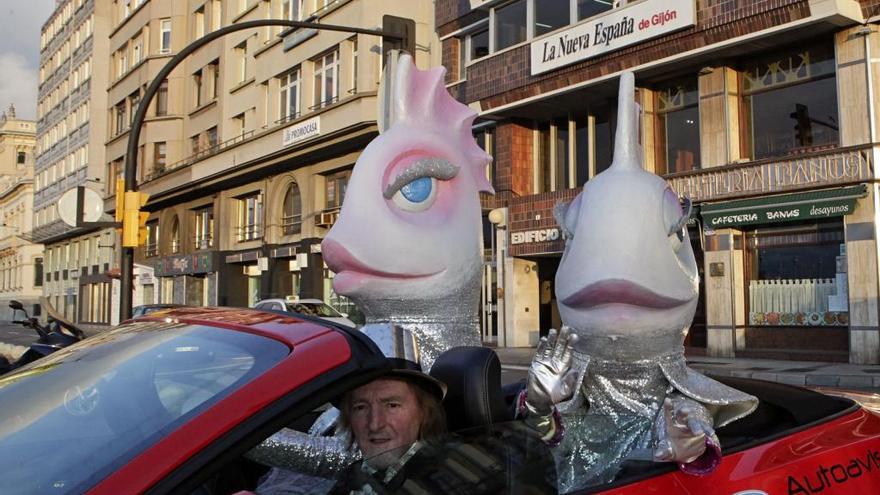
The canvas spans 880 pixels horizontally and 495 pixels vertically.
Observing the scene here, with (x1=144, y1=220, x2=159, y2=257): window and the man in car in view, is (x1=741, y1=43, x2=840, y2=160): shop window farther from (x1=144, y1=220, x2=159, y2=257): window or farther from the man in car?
(x1=144, y1=220, x2=159, y2=257): window

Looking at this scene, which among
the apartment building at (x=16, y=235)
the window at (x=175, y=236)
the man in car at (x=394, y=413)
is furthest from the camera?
the apartment building at (x=16, y=235)

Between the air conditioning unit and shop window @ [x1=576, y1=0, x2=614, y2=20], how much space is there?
407 inches

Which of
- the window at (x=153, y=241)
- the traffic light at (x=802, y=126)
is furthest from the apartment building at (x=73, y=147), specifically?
the traffic light at (x=802, y=126)

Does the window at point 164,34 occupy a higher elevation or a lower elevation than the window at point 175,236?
higher

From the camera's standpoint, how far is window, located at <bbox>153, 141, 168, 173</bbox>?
37281 mm

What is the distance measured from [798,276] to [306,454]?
15050mm

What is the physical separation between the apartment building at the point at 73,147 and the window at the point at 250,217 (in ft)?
42.2

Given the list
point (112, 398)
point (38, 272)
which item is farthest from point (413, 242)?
point (38, 272)

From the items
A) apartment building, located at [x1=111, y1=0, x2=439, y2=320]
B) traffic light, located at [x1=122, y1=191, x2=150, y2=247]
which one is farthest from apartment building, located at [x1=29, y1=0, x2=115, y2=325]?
traffic light, located at [x1=122, y1=191, x2=150, y2=247]

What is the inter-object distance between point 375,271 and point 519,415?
65.5 inches

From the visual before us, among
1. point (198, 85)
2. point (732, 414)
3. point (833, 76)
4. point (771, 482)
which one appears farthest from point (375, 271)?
point (198, 85)

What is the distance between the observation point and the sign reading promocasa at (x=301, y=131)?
24.6 m

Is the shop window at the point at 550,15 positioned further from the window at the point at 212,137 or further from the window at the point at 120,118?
the window at the point at 120,118

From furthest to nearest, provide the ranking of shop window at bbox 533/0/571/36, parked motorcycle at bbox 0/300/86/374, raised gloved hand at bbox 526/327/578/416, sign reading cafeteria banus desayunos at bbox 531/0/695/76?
1. shop window at bbox 533/0/571/36
2. sign reading cafeteria banus desayunos at bbox 531/0/695/76
3. parked motorcycle at bbox 0/300/86/374
4. raised gloved hand at bbox 526/327/578/416
